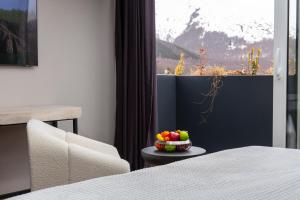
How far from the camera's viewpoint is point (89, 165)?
227 centimetres

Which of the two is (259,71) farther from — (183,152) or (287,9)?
(183,152)

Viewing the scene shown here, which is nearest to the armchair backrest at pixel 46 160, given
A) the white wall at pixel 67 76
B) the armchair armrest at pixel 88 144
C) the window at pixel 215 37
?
the armchair armrest at pixel 88 144

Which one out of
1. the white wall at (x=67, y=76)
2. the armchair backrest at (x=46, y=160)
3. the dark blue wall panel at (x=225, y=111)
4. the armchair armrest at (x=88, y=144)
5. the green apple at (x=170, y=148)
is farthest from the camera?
the dark blue wall panel at (x=225, y=111)

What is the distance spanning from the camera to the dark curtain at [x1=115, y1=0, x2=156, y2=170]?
13.6 feet

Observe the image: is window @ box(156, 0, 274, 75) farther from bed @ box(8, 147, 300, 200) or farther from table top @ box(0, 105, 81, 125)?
bed @ box(8, 147, 300, 200)

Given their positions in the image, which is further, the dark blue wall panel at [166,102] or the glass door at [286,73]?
the dark blue wall panel at [166,102]

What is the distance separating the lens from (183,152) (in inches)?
118

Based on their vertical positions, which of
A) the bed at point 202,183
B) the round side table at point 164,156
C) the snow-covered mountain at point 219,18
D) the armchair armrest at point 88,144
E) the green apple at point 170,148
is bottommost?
the round side table at point 164,156

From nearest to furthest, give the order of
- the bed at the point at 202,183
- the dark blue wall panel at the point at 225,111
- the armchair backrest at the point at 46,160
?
the bed at the point at 202,183
the armchair backrest at the point at 46,160
the dark blue wall panel at the point at 225,111

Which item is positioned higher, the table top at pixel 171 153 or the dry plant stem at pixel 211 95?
the dry plant stem at pixel 211 95

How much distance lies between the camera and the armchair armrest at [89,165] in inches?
88.8

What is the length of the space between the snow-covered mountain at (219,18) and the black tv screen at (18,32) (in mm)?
1907

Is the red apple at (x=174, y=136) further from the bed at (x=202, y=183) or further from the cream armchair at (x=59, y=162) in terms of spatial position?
the bed at (x=202, y=183)

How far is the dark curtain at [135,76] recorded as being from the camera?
4.16 m
